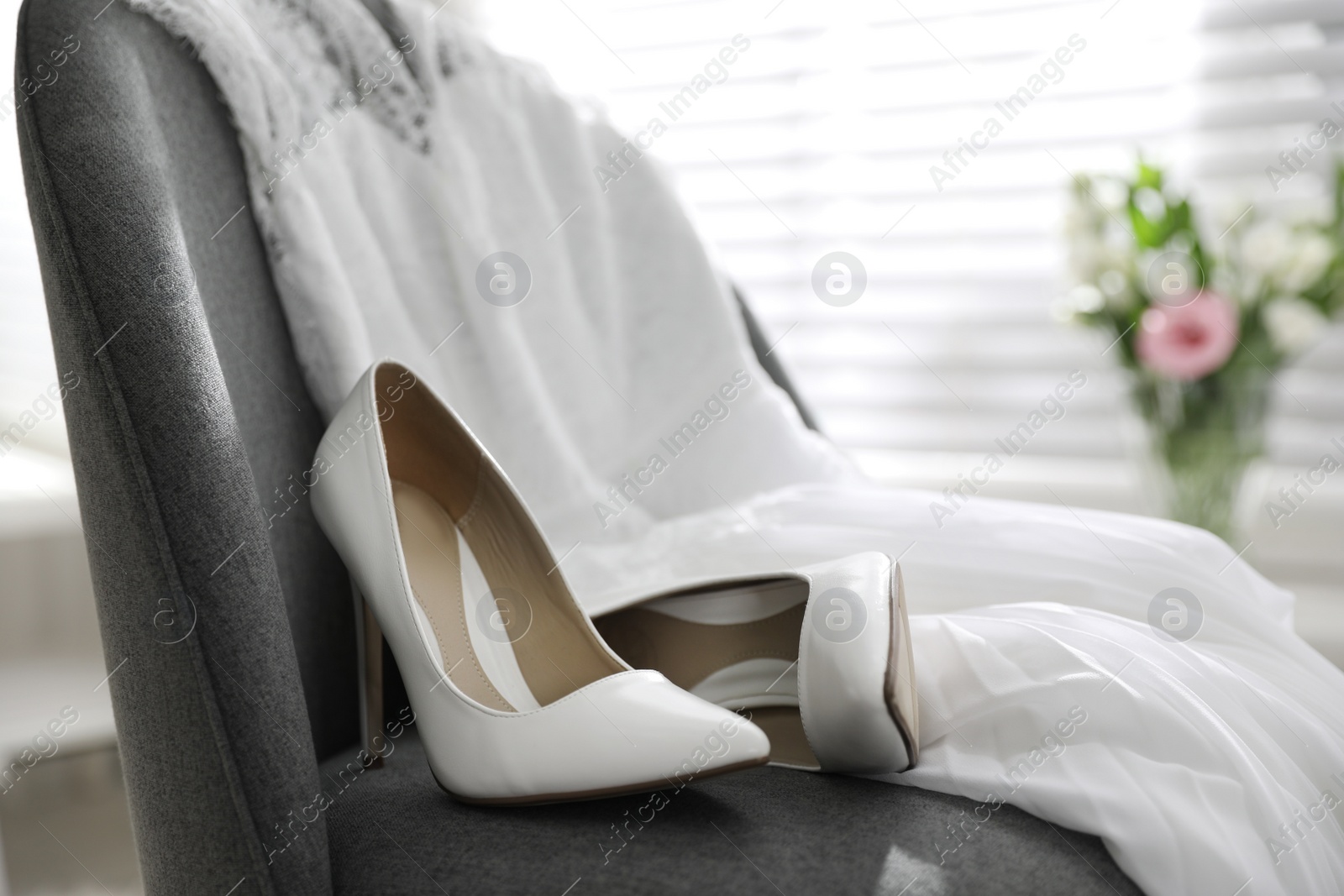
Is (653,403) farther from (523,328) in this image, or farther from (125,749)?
(125,749)

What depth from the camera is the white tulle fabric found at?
523 mm

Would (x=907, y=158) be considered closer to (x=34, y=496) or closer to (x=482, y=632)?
(x=482, y=632)

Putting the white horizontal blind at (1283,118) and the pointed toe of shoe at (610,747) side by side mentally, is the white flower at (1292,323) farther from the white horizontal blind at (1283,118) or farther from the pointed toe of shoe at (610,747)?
the pointed toe of shoe at (610,747)

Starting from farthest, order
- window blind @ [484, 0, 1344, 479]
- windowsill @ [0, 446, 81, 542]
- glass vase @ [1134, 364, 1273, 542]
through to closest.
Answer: window blind @ [484, 0, 1344, 479], glass vase @ [1134, 364, 1273, 542], windowsill @ [0, 446, 81, 542]

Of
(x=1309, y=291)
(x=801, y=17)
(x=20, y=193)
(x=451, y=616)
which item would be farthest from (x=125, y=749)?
(x=801, y=17)

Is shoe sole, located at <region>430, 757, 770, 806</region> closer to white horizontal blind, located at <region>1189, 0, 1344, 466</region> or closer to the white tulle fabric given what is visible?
the white tulle fabric

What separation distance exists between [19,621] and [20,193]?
53 centimetres

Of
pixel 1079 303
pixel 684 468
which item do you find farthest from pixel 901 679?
pixel 1079 303

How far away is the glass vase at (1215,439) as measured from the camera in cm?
128

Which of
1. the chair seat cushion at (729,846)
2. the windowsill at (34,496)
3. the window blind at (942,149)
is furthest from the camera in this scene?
the window blind at (942,149)

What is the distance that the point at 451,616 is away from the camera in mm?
772

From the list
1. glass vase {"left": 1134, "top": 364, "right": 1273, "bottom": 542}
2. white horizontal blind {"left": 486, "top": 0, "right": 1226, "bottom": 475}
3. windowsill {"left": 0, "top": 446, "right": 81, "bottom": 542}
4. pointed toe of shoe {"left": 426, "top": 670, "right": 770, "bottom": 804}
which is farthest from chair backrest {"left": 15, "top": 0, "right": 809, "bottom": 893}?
glass vase {"left": 1134, "top": 364, "right": 1273, "bottom": 542}

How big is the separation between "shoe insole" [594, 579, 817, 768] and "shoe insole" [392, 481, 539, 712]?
107 mm

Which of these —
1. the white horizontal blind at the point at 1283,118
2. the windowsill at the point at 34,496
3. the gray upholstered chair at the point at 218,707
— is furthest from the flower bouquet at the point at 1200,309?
the windowsill at the point at 34,496
